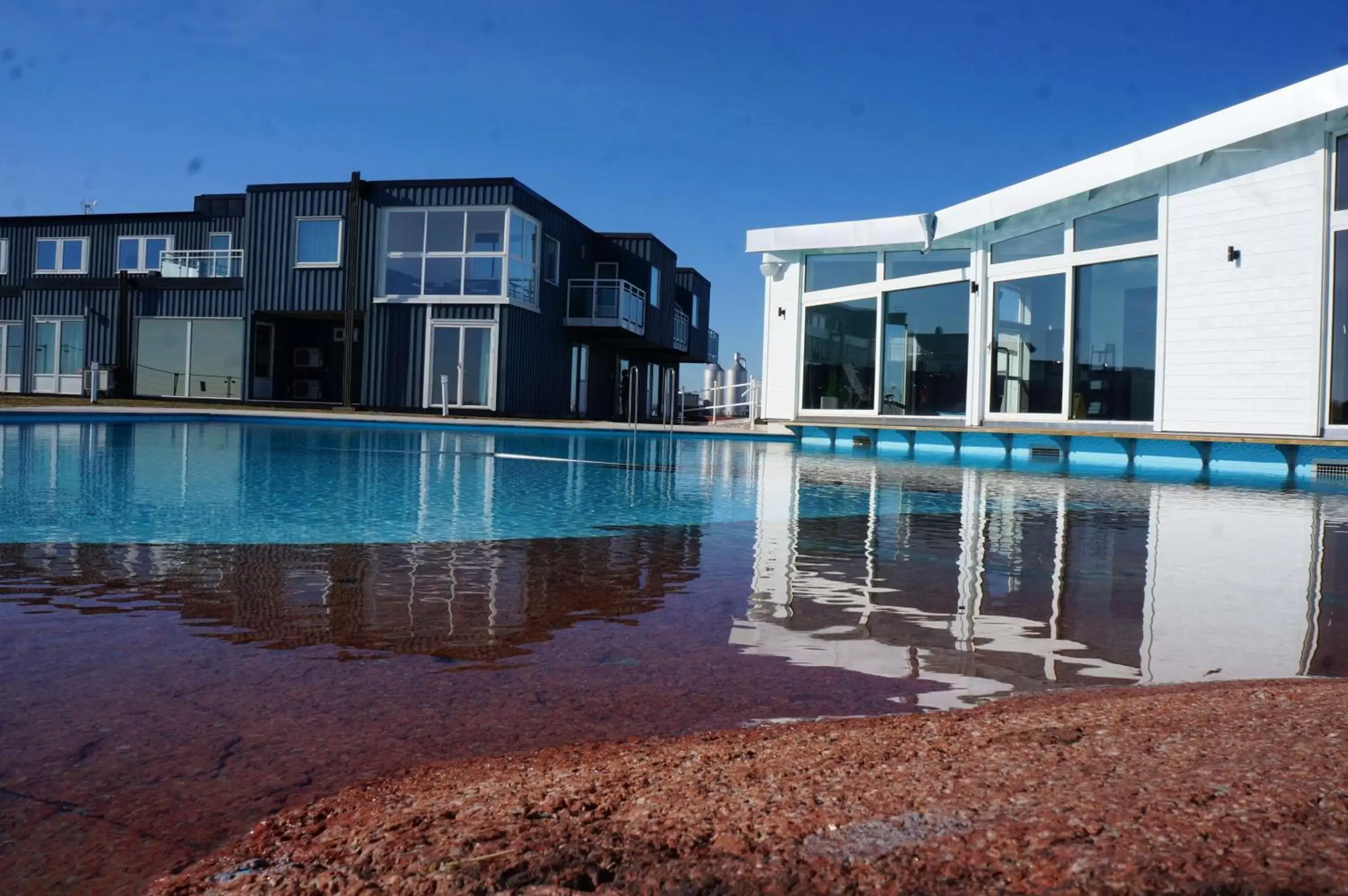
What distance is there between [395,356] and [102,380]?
7568 mm

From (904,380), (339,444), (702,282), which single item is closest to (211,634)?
(339,444)

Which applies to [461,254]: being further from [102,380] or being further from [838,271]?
[102,380]

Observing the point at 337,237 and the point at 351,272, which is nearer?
the point at 351,272

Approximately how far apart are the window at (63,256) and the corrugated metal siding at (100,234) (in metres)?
0.09

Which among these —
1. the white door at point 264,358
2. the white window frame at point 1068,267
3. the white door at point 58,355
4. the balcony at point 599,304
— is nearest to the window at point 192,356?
the white door at point 264,358

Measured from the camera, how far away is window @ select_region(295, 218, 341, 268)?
21.0 m

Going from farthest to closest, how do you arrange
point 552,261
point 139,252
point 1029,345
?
point 139,252 < point 552,261 < point 1029,345

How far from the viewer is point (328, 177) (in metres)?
20.9

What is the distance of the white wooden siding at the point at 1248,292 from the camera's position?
9258 millimetres

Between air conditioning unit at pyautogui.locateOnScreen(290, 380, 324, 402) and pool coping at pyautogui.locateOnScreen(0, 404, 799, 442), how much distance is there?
510cm

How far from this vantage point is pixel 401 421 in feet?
53.9

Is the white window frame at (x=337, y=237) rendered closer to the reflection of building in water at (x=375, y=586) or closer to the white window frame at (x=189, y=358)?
the white window frame at (x=189, y=358)

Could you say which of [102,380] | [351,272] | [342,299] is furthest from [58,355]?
[351,272]

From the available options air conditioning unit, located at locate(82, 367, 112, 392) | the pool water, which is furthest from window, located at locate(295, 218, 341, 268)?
the pool water
